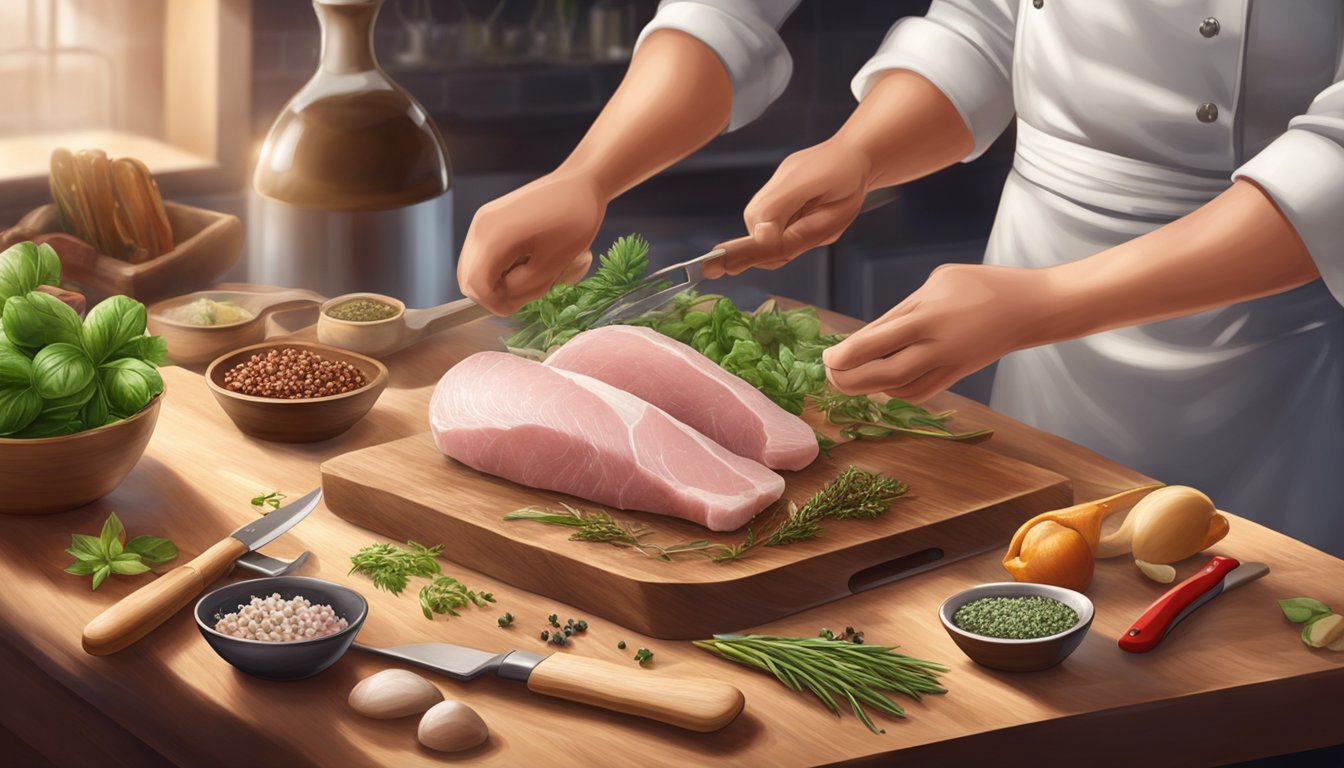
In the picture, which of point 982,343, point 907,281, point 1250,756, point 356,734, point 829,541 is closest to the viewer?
point 356,734

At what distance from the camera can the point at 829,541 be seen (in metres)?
1.43

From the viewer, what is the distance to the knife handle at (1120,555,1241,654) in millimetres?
1321

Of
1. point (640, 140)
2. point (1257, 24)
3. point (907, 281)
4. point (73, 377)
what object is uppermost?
point (1257, 24)

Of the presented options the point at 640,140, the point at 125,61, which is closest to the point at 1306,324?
the point at 640,140

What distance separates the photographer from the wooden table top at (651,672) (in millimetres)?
1197

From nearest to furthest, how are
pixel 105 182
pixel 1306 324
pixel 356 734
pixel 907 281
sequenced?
pixel 356 734, pixel 1306 324, pixel 105 182, pixel 907 281

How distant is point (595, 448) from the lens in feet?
4.91

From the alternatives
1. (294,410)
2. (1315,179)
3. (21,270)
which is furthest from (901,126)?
(21,270)

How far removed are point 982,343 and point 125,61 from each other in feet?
6.78

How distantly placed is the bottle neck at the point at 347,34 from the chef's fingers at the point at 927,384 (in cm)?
59

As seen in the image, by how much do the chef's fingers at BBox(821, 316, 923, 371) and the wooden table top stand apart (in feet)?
0.70

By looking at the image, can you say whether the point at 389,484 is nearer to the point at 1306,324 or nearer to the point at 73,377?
the point at 73,377

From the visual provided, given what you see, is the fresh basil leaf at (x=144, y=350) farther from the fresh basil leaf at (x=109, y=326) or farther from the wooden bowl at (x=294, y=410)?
the wooden bowl at (x=294, y=410)

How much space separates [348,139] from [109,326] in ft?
0.89
